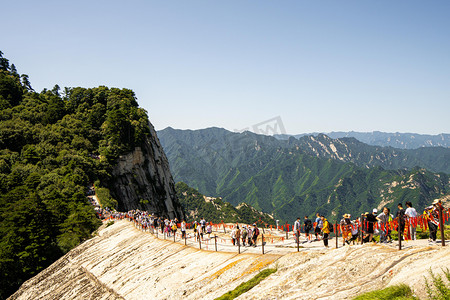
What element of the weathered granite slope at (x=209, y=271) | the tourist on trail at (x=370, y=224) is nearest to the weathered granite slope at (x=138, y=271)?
the weathered granite slope at (x=209, y=271)

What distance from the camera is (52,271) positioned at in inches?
1380

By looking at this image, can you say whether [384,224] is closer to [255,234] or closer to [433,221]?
[433,221]

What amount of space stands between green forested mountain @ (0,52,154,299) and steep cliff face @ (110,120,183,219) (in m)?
2.88

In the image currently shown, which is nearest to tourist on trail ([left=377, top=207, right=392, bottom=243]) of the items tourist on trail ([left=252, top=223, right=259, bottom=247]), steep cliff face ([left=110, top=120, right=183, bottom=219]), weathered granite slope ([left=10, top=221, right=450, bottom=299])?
weathered granite slope ([left=10, top=221, right=450, bottom=299])

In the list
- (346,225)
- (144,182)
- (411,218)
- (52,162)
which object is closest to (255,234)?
(346,225)

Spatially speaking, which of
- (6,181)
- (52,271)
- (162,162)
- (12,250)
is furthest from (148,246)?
(162,162)

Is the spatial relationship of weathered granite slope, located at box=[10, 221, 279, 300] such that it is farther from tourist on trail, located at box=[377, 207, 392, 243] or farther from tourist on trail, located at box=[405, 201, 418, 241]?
tourist on trail, located at box=[405, 201, 418, 241]

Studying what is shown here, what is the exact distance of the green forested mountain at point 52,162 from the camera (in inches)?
1533

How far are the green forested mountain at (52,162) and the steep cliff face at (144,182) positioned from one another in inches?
113

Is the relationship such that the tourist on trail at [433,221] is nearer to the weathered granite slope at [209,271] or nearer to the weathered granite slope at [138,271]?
the weathered granite slope at [209,271]

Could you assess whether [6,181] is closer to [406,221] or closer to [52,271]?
[52,271]

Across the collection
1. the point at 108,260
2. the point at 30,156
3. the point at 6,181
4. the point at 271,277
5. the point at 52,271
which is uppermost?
the point at 30,156

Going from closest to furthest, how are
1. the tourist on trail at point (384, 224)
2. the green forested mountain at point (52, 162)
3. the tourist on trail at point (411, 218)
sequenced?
the tourist on trail at point (384, 224) → the tourist on trail at point (411, 218) → the green forested mountain at point (52, 162)

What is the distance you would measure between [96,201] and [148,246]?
35.0 metres
